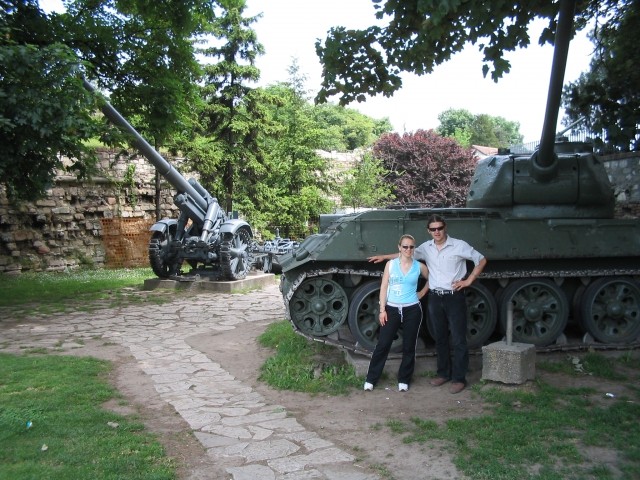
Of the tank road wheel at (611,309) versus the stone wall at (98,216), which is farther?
the stone wall at (98,216)

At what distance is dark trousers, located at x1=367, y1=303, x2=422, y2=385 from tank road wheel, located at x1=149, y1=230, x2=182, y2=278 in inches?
332

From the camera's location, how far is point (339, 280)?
23.0ft

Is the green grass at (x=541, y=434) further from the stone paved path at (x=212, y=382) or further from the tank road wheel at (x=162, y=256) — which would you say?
the tank road wheel at (x=162, y=256)

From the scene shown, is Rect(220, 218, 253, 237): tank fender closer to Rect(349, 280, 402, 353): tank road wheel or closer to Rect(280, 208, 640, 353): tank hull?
Rect(280, 208, 640, 353): tank hull

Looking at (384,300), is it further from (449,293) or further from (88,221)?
(88,221)

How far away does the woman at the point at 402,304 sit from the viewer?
5.76m

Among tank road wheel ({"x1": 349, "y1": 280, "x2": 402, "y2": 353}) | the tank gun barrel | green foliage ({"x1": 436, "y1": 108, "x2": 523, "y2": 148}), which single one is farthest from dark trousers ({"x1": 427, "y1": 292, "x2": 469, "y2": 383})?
green foliage ({"x1": 436, "y1": 108, "x2": 523, "y2": 148})

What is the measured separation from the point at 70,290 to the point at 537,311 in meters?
10.3

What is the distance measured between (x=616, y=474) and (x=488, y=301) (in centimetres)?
307

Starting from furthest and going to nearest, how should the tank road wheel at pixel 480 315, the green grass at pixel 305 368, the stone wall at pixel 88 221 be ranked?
the stone wall at pixel 88 221 → the tank road wheel at pixel 480 315 → the green grass at pixel 305 368

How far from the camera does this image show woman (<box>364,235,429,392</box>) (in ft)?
18.9

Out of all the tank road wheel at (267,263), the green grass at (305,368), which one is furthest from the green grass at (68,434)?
the tank road wheel at (267,263)

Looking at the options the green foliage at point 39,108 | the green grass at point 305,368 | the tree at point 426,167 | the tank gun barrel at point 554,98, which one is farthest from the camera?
the tree at point 426,167

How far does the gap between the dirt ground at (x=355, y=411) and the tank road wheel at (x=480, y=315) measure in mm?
253
